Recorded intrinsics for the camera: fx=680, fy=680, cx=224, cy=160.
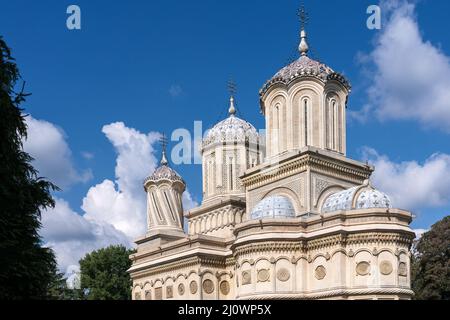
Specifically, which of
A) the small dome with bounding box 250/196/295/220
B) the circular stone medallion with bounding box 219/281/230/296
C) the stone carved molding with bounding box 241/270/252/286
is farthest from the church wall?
the stone carved molding with bounding box 241/270/252/286

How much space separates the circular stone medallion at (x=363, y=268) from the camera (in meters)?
31.8

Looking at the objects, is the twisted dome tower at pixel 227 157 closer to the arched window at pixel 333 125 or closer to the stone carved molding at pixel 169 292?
the stone carved molding at pixel 169 292

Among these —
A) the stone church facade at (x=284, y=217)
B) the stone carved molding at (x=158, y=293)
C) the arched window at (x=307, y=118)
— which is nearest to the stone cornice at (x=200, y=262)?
the stone church facade at (x=284, y=217)

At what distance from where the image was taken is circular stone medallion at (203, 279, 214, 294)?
3903cm

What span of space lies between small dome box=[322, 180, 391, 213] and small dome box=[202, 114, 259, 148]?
13.8 meters

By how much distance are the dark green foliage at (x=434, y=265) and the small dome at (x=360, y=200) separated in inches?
431

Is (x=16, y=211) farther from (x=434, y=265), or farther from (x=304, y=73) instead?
(x=434, y=265)

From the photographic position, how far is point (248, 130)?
158 feet

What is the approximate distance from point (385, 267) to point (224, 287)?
37.0 ft

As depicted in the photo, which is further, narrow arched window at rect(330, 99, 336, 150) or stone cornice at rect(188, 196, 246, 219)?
stone cornice at rect(188, 196, 246, 219)

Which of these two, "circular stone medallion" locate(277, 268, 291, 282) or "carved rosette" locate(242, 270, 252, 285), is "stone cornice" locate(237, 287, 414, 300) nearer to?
"circular stone medallion" locate(277, 268, 291, 282)

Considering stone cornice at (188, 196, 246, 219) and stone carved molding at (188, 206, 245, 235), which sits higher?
stone cornice at (188, 196, 246, 219)
